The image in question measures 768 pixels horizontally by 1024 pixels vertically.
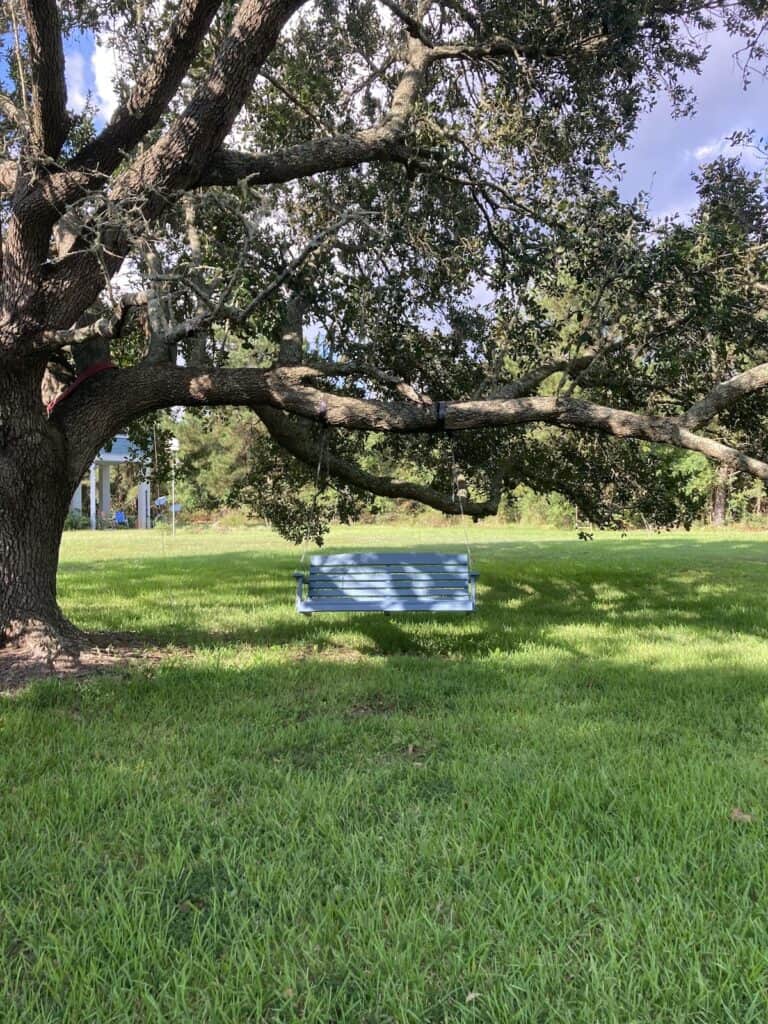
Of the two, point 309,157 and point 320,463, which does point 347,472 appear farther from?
point 309,157

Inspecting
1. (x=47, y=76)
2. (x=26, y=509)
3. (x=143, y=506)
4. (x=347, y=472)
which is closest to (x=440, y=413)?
(x=347, y=472)

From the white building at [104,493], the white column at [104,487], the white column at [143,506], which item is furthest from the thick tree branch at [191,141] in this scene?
the white column at [143,506]

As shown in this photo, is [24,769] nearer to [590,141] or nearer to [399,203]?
[399,203]

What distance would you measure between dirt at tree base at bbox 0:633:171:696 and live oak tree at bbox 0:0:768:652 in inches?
6.6

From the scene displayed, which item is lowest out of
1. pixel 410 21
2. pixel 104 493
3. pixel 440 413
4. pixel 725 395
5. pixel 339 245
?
pixel 440 413

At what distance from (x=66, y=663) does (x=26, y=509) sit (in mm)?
1294

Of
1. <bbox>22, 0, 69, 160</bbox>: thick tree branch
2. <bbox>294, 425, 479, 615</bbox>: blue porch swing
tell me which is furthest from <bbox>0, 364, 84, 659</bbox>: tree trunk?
<bbox>294, 425, 479, 615</bbox>: blue porch swing

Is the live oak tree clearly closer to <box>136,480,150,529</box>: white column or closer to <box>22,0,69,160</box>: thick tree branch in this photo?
<box>22,0,69,160</box>: thick tree branch

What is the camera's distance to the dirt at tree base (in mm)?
4863

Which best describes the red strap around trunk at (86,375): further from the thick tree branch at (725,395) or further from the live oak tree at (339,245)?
the thick tree branch at (725,395)

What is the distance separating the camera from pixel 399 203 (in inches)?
275

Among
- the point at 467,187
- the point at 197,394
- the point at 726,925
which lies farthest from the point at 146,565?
the point at 726,925

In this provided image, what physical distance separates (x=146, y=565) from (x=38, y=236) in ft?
31.7

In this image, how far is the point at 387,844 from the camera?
8.42ft
